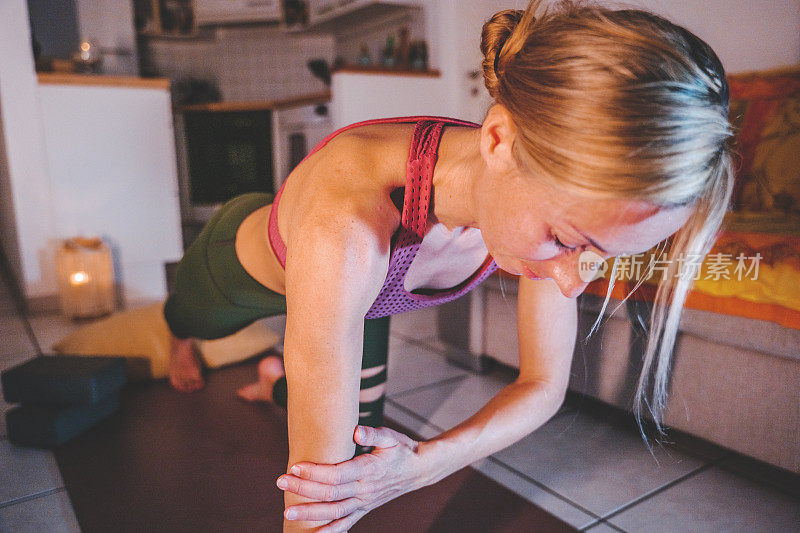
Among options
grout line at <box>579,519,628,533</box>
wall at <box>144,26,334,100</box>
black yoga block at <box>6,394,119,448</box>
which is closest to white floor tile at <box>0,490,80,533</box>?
black yoga block at <box>6,394,119,448</box>

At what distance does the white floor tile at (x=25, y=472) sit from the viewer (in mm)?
1147

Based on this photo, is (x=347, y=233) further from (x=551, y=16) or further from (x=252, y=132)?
(x=252, y=132)

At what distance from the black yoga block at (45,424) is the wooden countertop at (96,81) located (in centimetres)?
175

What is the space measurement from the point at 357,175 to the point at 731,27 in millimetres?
2101

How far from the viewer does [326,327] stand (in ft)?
2.03

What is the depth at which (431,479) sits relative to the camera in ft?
2.51

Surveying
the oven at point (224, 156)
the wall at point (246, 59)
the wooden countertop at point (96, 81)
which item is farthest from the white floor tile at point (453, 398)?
the wall at point (246, 59)

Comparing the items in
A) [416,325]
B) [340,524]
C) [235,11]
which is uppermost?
→ [235,11]

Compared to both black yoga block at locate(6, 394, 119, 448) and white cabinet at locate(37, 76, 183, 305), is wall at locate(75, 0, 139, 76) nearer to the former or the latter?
white cabinet at locate(37, 76, 183, 305)

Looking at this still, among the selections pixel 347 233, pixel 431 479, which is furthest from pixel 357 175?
pixel 431 479

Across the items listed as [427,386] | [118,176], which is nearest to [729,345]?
[427,386]

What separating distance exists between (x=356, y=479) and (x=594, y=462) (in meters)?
0.77

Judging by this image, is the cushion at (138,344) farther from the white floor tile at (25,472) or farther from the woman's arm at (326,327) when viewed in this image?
the woman's arm at (326,327)

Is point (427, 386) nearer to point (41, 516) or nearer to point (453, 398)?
point (453, 398)
